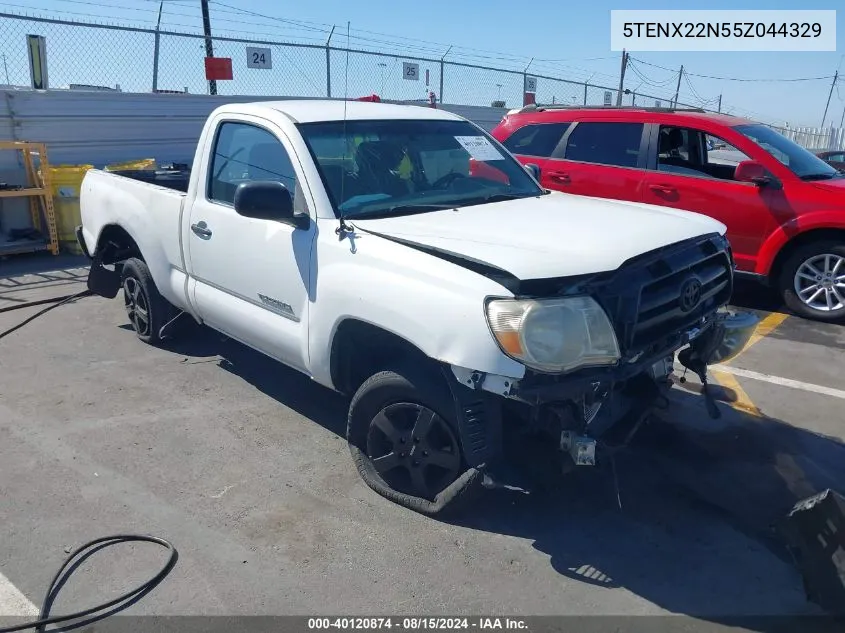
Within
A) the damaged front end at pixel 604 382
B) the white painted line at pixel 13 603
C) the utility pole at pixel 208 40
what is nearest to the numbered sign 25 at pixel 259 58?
the utility pole at pixel 208 40

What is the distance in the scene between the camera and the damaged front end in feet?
9.74

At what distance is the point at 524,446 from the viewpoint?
130 inches

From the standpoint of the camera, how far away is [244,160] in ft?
14.8

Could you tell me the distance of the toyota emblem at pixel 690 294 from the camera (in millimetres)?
3428

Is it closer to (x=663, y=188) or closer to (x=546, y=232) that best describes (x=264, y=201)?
(x=546, y=232)

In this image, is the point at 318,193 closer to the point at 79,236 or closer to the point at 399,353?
the point at 399,353

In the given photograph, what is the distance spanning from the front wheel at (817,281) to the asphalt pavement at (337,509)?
1654mm

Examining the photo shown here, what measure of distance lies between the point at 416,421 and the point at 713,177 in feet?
16.8

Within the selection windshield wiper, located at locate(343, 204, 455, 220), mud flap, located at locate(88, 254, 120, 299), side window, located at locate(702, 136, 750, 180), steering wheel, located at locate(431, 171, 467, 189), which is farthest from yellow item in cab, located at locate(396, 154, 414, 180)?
side window, located at locate(702, 136, 750, 180)

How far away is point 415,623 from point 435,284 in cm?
137

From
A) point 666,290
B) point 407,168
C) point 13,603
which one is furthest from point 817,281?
point 13,603

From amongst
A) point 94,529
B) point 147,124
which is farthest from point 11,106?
point 94,529

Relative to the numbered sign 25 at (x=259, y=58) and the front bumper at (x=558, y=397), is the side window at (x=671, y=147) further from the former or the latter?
the numbered sign 25 at (x=259, y=58)

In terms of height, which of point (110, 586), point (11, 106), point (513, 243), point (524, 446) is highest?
point (11, 106)
